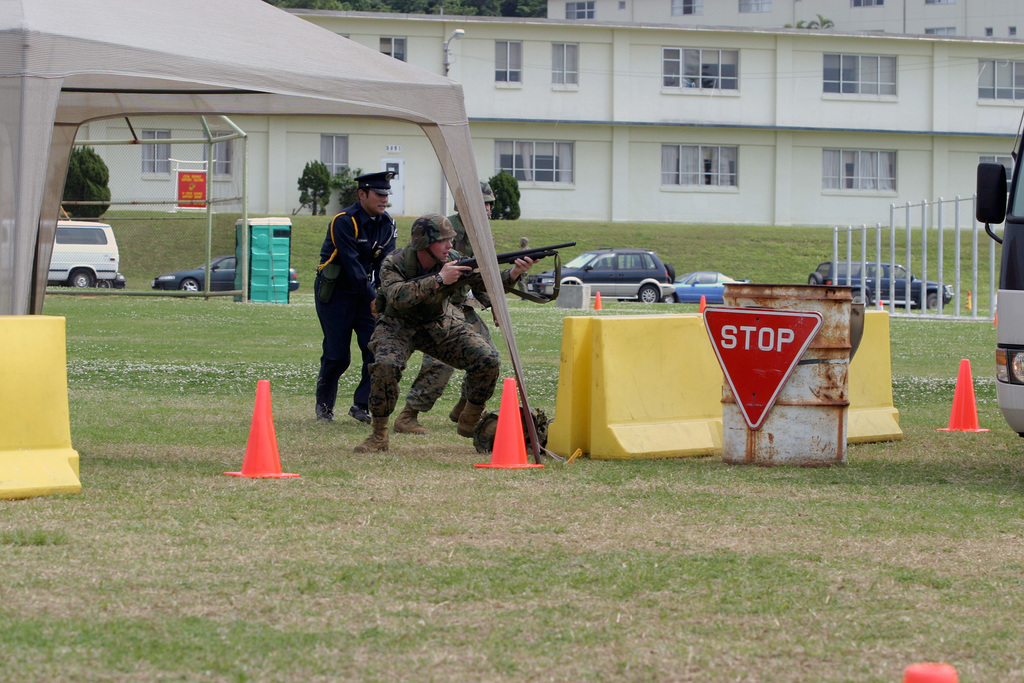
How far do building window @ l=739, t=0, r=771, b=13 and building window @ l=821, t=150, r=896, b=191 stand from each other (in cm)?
2563

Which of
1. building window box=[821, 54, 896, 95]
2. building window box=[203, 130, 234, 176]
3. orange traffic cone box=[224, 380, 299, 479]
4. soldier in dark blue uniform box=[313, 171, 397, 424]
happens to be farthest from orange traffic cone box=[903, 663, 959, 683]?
building window box=[821, 54, 896, 95]

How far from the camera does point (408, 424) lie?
9656 mm

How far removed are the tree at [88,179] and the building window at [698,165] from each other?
3018 centimetres

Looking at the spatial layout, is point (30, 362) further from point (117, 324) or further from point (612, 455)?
point (117, 324)

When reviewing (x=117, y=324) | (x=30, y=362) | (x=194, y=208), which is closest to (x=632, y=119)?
(x=194, y=208)

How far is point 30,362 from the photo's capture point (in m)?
6.55

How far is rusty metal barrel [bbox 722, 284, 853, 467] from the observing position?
25.8 feet

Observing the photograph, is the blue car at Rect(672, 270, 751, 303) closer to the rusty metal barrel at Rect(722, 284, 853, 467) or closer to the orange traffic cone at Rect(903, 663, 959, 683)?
the rusty metal barrel at Rect(722, 284, 853, 467)

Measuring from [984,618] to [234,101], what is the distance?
294 inches

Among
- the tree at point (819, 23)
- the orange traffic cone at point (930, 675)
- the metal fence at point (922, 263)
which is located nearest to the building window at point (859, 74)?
the metal fence at point (922, 263)

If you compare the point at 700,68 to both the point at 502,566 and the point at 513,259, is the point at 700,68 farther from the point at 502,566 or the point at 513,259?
the point at 502,566

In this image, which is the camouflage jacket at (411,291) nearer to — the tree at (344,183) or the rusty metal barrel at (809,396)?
the rusty metal barrel at (809,396)

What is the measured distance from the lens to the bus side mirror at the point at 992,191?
7707mm

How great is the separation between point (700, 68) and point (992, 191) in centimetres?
4634
